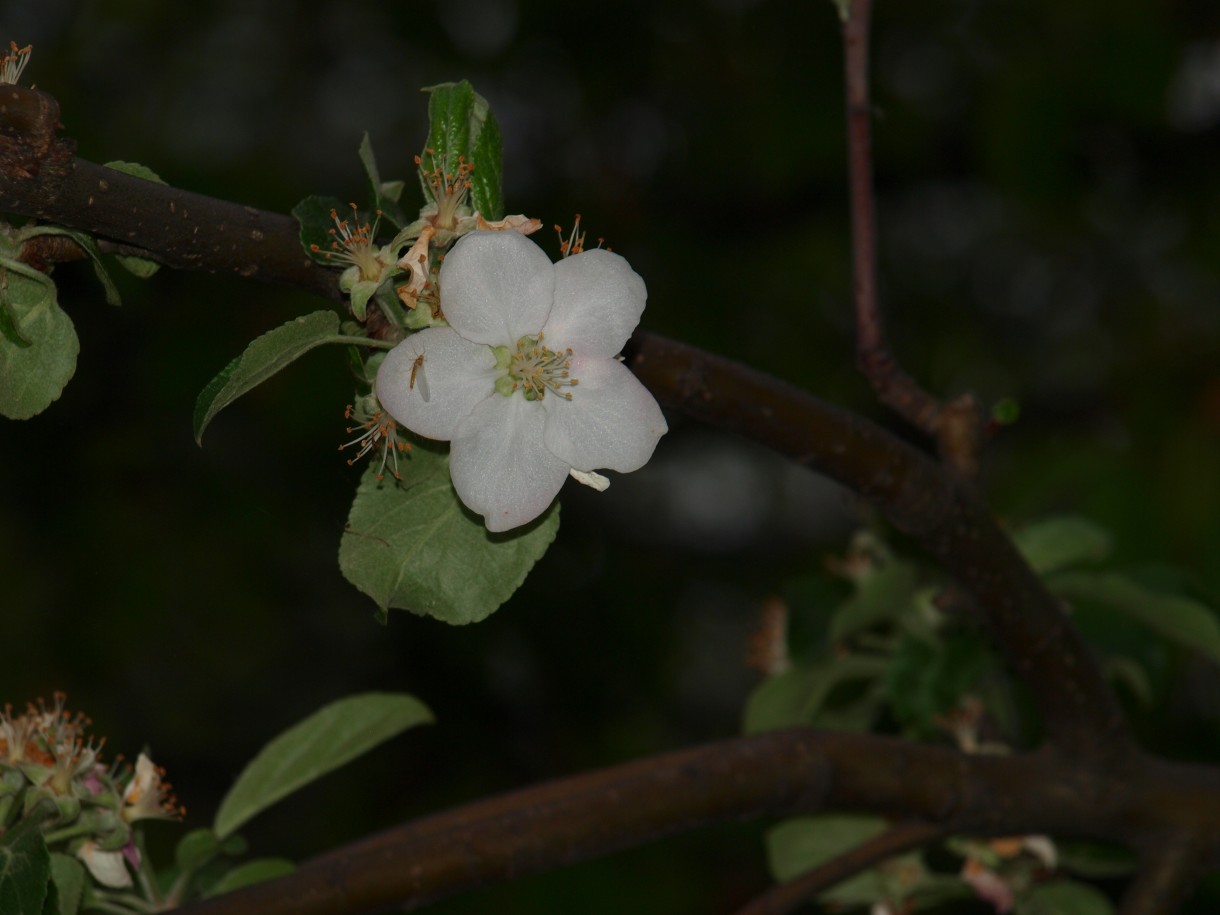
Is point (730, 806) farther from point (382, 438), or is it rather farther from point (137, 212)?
point (137, 212)

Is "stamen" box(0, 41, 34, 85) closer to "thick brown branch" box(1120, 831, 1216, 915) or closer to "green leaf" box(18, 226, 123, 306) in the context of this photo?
"green leaf" box(18, 226, 123, 306)

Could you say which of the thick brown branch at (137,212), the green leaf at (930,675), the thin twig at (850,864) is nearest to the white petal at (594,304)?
the thick brown branch at (137,212)

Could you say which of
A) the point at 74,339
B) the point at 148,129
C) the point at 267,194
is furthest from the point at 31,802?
the point at 148,129

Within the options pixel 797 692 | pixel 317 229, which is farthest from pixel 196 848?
pixel 797 692

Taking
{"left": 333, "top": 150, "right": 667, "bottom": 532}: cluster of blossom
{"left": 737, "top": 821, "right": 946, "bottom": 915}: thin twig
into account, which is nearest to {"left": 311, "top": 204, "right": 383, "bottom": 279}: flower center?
{"left": 333, "top": 150, "right": 667, "bottom": 532}: cluster of blossom

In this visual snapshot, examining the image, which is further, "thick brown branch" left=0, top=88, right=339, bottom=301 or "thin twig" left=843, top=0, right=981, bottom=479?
"thin twig" left=843, top=0, right=981, bottom=479

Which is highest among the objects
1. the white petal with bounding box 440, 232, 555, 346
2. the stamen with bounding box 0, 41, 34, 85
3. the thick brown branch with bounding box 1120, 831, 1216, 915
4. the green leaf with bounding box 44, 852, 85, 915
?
the stamen with bounding box 0, 41, 34, 85

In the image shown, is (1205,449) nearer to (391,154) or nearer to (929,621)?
(929,621)
